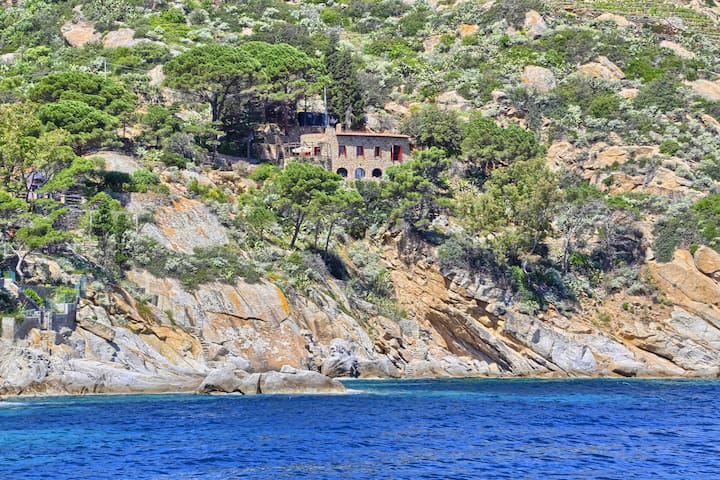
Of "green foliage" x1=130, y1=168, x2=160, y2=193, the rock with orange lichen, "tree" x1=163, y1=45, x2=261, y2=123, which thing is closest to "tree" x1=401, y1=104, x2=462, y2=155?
"tree" x1=163, y1=45, x2=261, y2=123

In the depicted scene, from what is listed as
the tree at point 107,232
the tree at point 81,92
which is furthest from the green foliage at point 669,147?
the tree at point 107,232

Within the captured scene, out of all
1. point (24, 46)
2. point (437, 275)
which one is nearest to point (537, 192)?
point (437, 275)

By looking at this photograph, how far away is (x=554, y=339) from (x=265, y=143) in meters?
33.9

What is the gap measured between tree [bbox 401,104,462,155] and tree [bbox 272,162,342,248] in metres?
17.4

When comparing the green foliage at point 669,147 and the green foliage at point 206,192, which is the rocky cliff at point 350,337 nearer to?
the green foliage at point 206,192

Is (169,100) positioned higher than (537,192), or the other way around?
(169,100)

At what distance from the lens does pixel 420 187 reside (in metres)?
89.2

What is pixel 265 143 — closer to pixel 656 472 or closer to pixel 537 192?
pixel 537 192

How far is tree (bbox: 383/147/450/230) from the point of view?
3469 inches

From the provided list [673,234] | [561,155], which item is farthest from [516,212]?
[561,155]

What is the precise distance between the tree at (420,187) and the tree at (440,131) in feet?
21.0

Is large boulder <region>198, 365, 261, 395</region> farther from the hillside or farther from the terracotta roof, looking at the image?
the terracotta roof

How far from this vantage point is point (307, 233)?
87.2m

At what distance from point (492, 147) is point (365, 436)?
180 ft
